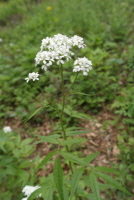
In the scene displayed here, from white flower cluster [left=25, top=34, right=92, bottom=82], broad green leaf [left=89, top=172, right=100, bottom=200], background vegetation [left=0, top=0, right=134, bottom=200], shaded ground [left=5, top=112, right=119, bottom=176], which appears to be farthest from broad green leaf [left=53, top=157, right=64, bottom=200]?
shaded ground [left=5, top=112, right=119, bottom=176]

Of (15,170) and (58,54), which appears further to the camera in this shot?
(15,170)

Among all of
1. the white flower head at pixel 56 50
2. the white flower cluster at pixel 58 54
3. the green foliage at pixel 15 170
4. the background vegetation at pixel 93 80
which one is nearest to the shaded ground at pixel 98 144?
the background vegetation at pixel 93 80

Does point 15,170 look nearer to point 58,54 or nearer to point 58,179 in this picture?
point 58,179

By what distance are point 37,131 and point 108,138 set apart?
5.08 ft

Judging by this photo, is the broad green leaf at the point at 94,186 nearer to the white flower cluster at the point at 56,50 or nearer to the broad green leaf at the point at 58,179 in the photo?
the broad green leaf at the point at 58,179

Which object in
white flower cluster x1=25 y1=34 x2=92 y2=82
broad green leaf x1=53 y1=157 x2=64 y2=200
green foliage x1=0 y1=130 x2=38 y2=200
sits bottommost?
green foliage x1=0 y1=130 x2=38 y2=200

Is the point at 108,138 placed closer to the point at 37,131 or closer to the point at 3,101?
the point at 37,131

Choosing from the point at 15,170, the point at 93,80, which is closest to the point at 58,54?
the point at 15,170

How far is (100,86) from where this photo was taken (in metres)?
3.61

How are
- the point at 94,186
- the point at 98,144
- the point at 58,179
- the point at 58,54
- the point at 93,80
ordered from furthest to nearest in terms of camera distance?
1. the point at 93,80
2. the point at 98,144
3. the point at 58,54
4. the point at 94,186
5. the point at 58,179

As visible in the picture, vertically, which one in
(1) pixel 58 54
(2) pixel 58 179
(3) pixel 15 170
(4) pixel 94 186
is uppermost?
(1) pixel 58 54

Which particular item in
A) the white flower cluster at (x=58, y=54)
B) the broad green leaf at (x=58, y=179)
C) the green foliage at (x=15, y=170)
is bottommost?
the green foliage at (x=15, y=170)

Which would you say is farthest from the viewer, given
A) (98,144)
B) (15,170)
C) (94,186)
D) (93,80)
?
(93,80)

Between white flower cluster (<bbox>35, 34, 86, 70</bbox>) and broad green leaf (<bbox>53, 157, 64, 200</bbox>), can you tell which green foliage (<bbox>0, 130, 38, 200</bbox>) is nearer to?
broad green leaf (<bbox>53, 157, 64, 200</bbox>)
